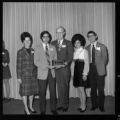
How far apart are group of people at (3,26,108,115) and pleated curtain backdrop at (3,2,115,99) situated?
7 cm

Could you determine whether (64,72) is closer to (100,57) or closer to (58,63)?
(58,63)

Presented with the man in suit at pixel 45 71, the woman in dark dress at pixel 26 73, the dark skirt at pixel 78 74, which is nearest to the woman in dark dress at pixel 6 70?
the woman in dark dress at pixel 26 73

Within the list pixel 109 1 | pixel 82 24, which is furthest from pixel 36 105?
pixel 109 1

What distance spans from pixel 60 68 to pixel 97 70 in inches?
19.4

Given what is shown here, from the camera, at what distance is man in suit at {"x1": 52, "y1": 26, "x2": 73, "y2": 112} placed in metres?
2.39

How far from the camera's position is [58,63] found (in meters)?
2.38

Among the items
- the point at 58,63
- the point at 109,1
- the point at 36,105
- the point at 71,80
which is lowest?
the point at 36,105

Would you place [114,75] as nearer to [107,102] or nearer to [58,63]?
[107,102]

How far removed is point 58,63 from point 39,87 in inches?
15.6

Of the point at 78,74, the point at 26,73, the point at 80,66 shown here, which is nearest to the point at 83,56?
the point at 80,66

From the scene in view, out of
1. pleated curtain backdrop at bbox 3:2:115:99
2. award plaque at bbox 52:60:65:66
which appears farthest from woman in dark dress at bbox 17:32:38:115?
award plaque at bbox 52:60:65:66

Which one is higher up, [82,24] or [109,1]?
[109,1]

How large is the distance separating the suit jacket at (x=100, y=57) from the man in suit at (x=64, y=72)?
0.91ft

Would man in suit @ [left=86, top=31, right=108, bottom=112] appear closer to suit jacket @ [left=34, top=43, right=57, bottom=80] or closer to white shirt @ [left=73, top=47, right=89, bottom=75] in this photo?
white shirt @ [left=73, top=47, right=89, bottom=75]
